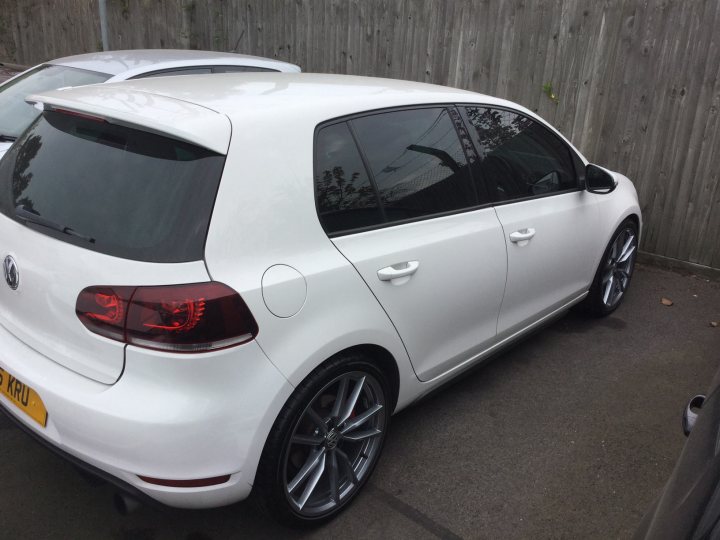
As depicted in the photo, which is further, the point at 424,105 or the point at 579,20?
the point at 579,20

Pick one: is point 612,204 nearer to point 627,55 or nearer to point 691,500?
point 627,55

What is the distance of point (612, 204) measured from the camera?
442cm

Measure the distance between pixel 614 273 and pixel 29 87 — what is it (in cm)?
484

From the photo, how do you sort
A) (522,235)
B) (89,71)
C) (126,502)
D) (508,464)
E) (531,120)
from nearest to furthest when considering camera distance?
1. (126,502)
2. (508,464)
3. (522,235)
4. (531,120)
5. (89,71)

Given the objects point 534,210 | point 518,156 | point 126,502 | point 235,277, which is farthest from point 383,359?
point 518,156

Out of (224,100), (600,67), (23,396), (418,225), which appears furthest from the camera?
(600,67)

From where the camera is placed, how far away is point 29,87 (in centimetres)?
529

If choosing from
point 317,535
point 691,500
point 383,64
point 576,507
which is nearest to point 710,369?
point 576,507

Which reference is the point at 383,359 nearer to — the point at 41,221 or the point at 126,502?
the point at 126,502

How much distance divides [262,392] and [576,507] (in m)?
1.59

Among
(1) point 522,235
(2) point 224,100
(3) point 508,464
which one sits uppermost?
(2) point 224,100

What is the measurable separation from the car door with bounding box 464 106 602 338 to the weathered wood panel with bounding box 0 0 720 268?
6.20 ft

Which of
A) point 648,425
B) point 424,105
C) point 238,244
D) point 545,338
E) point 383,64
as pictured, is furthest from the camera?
point 383,64

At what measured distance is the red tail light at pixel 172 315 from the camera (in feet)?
6.85
